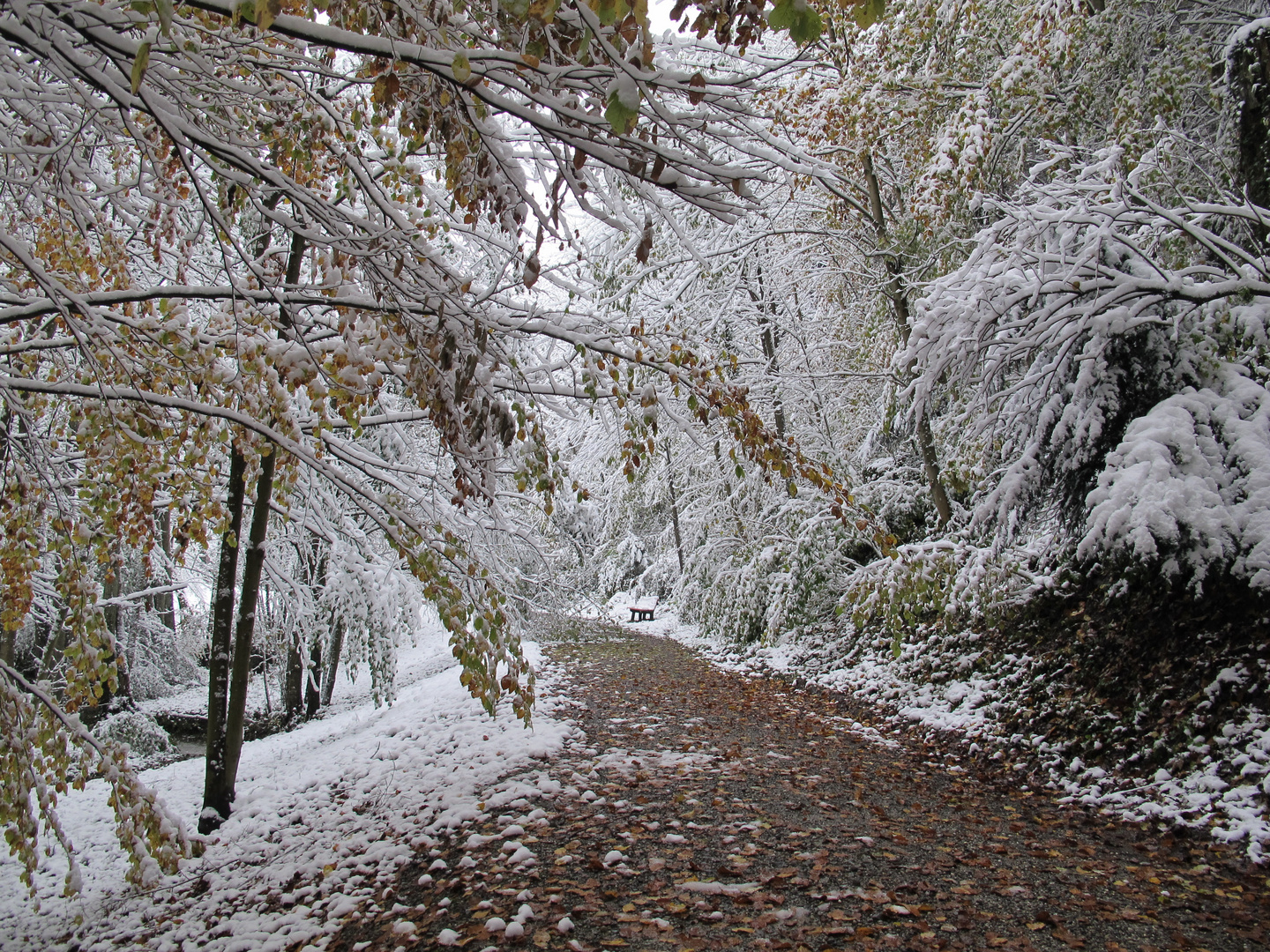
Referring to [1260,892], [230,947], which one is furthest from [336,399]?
[1260,892]

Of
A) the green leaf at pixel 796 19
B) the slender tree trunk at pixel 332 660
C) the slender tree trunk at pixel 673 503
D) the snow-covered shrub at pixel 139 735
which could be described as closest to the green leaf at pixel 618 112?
the green leaf at pixel 796 19

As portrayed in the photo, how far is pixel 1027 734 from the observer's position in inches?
218

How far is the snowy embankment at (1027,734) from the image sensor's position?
12.7 feet

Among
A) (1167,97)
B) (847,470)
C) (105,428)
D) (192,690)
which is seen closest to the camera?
(105,428)

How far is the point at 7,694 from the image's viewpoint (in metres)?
3.24

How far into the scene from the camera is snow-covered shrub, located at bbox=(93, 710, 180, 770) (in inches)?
368

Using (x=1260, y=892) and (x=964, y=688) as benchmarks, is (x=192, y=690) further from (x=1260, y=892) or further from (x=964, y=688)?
(x=1260, y=892)

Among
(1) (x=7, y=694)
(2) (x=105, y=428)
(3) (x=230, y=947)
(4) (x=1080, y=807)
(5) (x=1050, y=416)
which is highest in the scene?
(2) (x=105, y=428)

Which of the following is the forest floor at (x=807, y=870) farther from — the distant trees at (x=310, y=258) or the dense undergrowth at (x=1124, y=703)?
the distant trees at (x=310, y=258)

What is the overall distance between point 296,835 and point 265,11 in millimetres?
5135

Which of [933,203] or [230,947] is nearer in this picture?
[230,947]

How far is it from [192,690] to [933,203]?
18106 mm

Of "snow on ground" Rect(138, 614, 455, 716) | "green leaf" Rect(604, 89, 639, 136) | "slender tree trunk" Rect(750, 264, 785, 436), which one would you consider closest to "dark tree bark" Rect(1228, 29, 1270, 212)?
"green leaf" Rect(604, 89, 639, 136)

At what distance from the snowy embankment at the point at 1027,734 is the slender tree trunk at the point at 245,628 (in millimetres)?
5856
